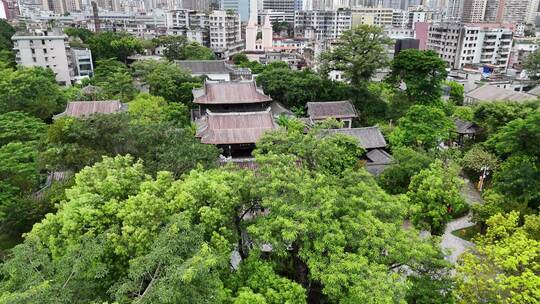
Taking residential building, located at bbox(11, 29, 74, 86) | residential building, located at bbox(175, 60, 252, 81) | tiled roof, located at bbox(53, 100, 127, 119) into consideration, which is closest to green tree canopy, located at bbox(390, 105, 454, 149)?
tiled roof, located at bbox(53, 100, 127, 119)

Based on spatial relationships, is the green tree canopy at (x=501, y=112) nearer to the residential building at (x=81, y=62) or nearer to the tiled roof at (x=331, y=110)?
the tiled roof at (x=331, y=110)

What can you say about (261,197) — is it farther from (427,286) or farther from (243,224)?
(427,286)

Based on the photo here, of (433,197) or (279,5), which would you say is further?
(279,5)

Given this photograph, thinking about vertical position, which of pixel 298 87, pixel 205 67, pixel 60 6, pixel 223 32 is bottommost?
pixel 298 87

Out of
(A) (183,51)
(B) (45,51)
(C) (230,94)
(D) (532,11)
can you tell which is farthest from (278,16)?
(C) (230,94)

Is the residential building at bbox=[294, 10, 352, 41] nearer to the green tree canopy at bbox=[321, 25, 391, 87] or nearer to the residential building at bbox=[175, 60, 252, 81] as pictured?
the residential building at bbox=[175, 60, 252, 81]

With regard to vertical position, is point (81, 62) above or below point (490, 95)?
above

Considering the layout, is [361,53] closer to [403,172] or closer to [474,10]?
[403,172]
